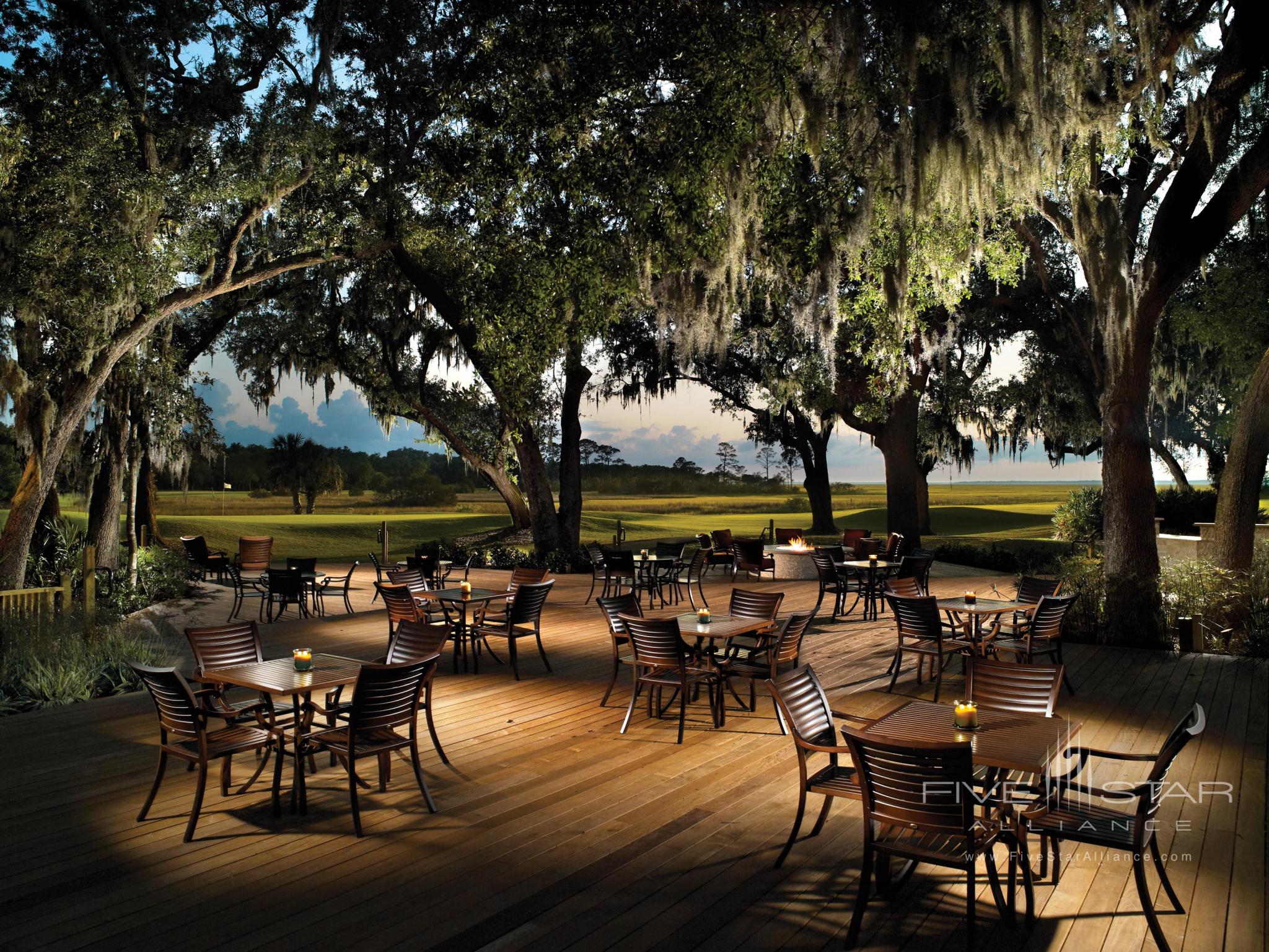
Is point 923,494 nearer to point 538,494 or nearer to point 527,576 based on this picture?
point 538,494

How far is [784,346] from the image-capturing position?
1814 cm

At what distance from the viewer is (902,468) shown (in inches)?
737

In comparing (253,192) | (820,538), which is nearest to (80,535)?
(253,192)

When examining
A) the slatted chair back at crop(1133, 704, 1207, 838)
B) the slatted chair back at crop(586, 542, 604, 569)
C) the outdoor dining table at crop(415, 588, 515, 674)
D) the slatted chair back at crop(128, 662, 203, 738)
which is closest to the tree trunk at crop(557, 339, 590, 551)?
the slatted chair back at crop(586, 542, 604, 569)

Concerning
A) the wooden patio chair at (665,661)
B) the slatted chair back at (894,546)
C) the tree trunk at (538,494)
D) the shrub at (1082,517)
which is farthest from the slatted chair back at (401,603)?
the shrub at (1082,517)

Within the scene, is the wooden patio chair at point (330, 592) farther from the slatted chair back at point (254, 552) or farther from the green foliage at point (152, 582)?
the slatted chair back at point (254, 552)

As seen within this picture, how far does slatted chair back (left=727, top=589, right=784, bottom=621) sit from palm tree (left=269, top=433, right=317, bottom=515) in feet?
94.4

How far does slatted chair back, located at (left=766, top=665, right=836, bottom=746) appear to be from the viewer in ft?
11.7

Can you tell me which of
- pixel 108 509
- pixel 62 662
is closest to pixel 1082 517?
pixel 62 662

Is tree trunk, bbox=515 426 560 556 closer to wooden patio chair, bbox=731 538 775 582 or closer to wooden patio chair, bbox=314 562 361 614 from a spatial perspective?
wooden patio chair, bbox=731 538 775 582

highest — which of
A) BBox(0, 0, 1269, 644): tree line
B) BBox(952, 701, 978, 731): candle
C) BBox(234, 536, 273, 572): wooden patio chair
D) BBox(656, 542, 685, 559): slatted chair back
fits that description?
BBox(0, 0, 1269, 644): tree line

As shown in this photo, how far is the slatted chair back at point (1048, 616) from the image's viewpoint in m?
6.53

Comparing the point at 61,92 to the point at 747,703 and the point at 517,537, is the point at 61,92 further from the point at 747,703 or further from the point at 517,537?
the point at 517,537

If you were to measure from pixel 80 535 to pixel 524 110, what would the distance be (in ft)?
32.6
